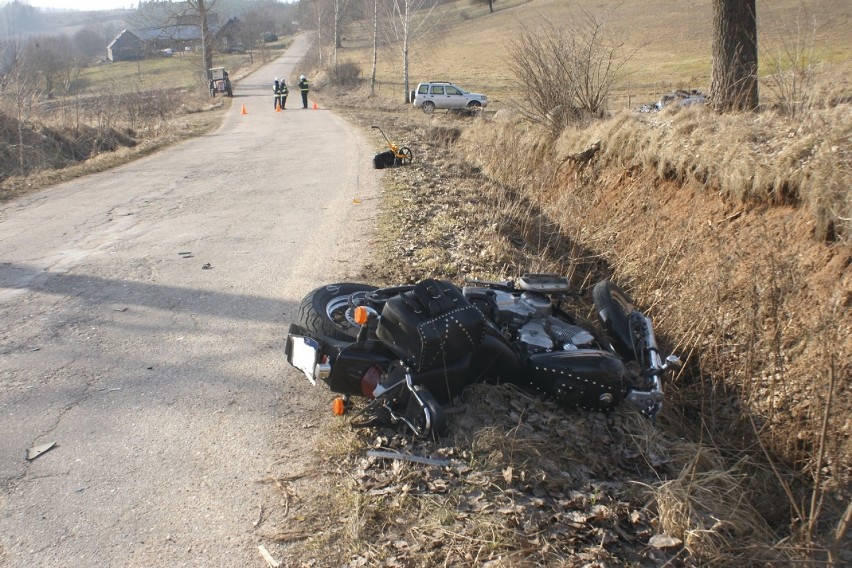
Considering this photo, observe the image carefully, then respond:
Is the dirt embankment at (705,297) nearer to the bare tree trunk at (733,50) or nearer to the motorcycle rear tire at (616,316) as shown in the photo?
the motorcycle rear tire at (616,316)

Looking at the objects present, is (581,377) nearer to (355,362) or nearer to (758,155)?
(355,362)

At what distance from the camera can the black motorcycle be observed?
3.88m

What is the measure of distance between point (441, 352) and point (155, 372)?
7.48ft

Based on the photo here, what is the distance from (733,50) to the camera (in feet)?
36.4

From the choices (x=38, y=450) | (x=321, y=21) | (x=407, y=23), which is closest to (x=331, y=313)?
(x=38, y=450)

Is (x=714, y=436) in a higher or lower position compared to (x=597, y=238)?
lower

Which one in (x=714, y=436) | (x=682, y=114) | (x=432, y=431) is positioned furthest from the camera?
(x=682, y=114)

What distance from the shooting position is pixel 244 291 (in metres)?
6.51

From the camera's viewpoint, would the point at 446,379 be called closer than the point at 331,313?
Yes

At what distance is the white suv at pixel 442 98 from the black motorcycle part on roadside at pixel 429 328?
29.3 metres

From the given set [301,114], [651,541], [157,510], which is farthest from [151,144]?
[651,541]

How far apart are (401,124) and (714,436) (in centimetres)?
1936

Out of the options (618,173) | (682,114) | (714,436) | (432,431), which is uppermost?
(682,114)

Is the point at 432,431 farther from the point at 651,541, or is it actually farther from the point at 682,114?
the point at 682,114
